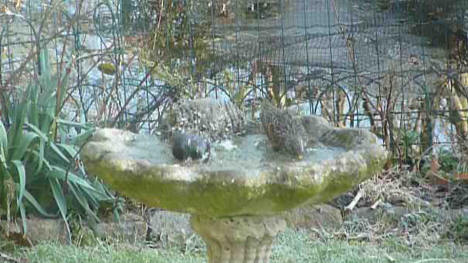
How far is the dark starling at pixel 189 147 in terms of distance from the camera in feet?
8.95

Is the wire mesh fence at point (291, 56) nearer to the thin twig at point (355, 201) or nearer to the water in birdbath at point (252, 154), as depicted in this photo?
the thin twig at point (355, 201)

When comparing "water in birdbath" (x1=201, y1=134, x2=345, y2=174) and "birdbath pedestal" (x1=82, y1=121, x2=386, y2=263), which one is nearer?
"birdbath pedestal" (x1=82, y1=121, x2=386, y2=263)

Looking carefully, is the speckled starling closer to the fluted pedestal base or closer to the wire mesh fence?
the fluted pedestal base

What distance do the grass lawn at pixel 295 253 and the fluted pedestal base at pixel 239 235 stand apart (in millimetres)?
1337

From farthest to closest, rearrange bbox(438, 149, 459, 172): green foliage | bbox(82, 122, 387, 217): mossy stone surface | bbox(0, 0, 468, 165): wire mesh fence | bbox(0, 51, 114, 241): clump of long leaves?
bbox(438, 149, 459, 172): green foliage, bbox(0, 0, 468, 165): wire mesh fence, bbox(0, 51, 114, 241): clump of long leaves, bbox(82, 122, 387, 217): mossy stone surface

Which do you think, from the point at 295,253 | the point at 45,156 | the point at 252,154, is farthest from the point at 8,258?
the point at 252,154

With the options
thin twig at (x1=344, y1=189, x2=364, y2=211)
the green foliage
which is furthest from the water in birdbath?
the green foliage

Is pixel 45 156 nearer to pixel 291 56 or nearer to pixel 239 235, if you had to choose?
pixel 291 56

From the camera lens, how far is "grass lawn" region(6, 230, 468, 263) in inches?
163

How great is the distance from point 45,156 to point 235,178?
8.61 feet

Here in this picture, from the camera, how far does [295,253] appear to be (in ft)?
14.0

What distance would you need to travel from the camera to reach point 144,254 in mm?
4266

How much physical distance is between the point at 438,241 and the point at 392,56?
4.60 ft

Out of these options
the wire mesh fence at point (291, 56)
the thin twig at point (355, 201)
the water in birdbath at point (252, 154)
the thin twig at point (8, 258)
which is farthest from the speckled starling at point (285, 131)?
the wire mesh fence at point (291, 56)
